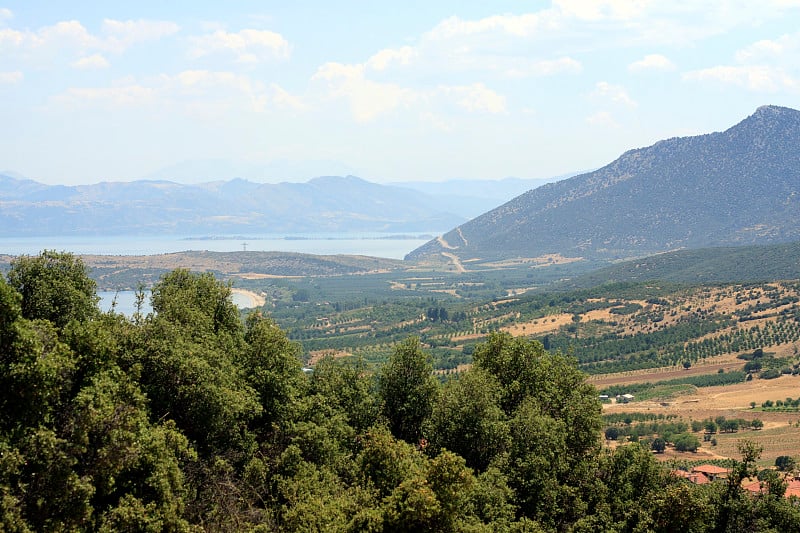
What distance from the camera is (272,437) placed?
21.4 m

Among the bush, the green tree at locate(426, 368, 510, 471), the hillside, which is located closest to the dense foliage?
the green tree at locate(426, 368, 510, 471)

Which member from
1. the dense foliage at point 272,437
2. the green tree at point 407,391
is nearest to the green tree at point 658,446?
the dense foliage at point 272,437

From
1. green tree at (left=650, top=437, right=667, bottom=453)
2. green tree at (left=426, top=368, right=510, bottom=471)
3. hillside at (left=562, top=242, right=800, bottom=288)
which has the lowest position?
green tree at (left=650, top=437, right=667, bottom=453)

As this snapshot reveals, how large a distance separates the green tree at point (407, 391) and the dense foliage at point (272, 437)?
76 millimetres

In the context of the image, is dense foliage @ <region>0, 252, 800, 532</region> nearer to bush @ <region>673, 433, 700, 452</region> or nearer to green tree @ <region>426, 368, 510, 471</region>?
green tree @ <region>426, 368, 510, 471</region>

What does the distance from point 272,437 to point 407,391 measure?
20.0 feet

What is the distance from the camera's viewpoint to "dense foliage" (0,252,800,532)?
44.6ft

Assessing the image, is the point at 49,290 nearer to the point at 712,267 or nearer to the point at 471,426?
the point at 471,426

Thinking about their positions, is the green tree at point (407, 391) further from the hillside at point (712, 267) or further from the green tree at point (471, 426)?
the hillside at point (712, 267)

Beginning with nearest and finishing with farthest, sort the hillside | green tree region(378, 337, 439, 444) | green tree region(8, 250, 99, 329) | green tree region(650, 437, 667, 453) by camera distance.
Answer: green tree region(8, 250, 99, 329)
green tree region(378, 337, 439, 444)
green tree region(650, 437, 667, 453)
the hillside

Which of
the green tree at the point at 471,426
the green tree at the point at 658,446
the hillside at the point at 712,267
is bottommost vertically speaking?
the green tree at the point at 658,446

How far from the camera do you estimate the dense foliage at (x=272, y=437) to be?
13.6 m

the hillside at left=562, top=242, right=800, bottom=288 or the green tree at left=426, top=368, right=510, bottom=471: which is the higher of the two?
the hillside at left=562, top=242, right=800, bottom=288

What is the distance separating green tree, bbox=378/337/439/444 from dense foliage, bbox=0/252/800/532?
76 millimetres
